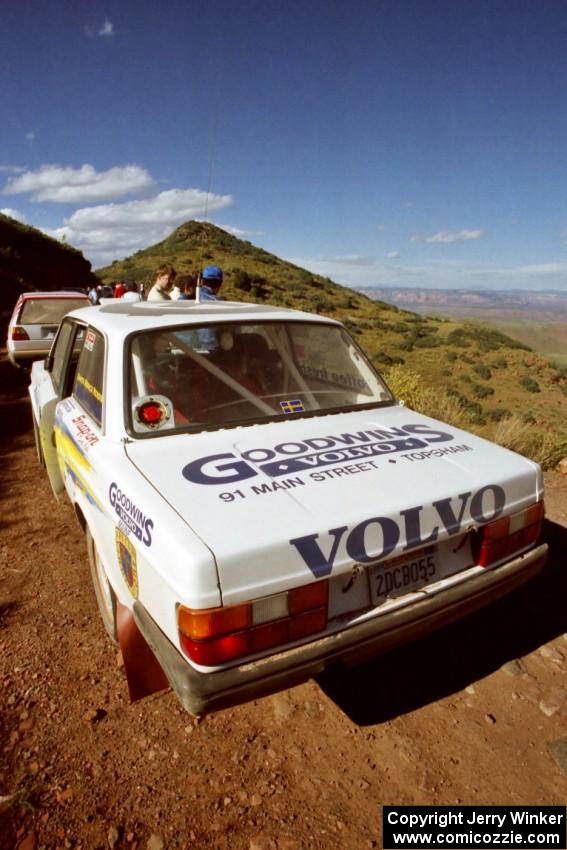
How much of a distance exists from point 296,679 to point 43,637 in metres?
1.79

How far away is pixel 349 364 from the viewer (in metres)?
3.23

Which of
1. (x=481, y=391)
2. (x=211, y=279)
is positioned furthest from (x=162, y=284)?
(x=481, y=391)

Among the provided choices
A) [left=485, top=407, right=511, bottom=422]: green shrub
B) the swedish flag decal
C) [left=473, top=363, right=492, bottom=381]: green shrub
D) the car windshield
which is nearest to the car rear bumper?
the car windshield

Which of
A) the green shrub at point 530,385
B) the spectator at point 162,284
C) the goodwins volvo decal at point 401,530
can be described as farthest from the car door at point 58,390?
the green shrub at point 530,385

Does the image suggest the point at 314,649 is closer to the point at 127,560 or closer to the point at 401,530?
the point at 401,530

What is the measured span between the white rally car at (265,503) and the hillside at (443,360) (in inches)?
74.0

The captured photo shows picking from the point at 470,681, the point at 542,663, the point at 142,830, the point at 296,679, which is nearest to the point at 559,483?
the point at 542,663

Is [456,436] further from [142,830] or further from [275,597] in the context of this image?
[142,830]

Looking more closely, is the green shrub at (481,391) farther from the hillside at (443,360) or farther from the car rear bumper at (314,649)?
the car rear bumper at (314,649)

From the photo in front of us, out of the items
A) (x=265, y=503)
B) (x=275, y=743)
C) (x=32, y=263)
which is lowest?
(x=275, y=743)

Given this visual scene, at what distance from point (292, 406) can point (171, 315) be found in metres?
0.89

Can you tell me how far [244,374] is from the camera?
2869mm

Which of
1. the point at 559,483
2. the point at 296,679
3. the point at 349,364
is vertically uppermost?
the point at 349,364

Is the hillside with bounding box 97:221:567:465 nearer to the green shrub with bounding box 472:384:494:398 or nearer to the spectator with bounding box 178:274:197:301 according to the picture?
the green shrub with bounding box 472:384:494:398
